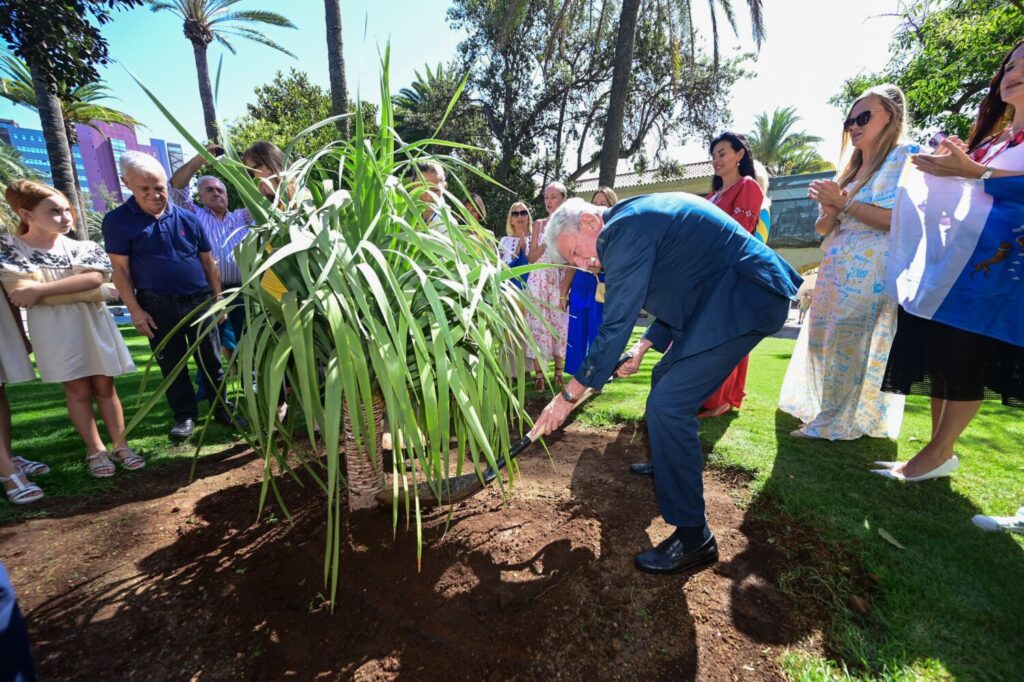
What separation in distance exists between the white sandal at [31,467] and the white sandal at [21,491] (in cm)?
18

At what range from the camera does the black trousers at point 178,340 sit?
2725 mm

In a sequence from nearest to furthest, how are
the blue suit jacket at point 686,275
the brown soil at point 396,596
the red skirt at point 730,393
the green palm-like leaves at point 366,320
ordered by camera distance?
1. the green palm-like leaves at point 366,320
2. the brown soil at point 396,596
3. the blue suit jacket at point 686,275
4. the red skirt at point 730,393

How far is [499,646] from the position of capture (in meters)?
1.32

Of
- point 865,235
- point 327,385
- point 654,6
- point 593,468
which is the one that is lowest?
point 593,468

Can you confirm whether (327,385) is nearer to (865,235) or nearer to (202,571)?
(202,571)

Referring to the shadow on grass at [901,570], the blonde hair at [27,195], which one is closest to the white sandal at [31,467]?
the blonde hair at [27,195]

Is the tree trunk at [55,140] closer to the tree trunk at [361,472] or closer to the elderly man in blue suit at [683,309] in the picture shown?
the tree trunk at [361,472]

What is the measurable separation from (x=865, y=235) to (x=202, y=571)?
146 inches

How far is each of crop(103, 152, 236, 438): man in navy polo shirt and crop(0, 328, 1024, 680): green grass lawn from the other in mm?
795

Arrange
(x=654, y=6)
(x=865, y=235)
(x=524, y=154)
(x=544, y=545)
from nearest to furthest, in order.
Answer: (x=544, y=545) → (x=865, y=235) → (x=654, y=6) → (x=524, y=154)

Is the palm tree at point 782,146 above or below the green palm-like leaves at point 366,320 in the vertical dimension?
above

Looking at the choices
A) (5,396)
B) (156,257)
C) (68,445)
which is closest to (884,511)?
(156,257)

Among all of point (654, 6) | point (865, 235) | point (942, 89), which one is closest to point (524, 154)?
point (654, 6)

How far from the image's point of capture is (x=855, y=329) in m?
2.55
